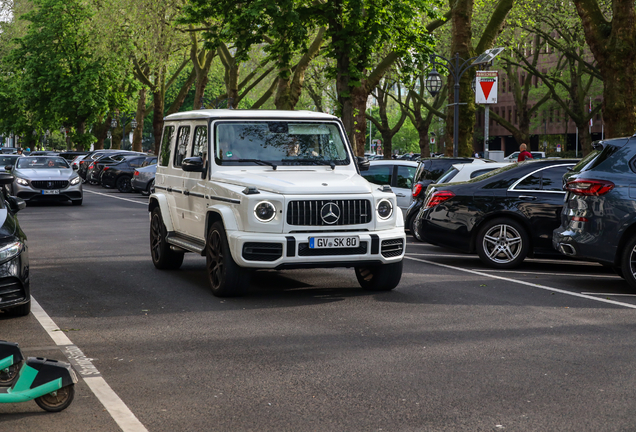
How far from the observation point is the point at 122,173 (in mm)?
38469

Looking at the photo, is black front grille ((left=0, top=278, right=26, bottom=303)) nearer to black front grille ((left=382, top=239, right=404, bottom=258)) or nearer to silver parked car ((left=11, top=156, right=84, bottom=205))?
black front grille ((left=382, top=239, right=404, bottom=258))

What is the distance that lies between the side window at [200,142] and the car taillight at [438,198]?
3.79m

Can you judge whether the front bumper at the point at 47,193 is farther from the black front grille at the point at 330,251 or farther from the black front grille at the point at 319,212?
the black front grille at the point at 330,251

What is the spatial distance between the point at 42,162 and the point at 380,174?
1441 cm

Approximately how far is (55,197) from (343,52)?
10.6 meters

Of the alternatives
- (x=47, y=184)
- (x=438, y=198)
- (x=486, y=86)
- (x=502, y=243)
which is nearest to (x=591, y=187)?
(x=502, y=243)

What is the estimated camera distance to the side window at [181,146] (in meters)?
11.0

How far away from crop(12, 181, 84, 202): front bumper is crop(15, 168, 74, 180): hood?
35cm

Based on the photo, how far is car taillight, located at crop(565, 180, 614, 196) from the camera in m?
9.79

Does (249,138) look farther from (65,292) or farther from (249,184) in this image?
(65,292)

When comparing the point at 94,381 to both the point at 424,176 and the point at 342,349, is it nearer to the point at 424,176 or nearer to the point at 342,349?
the point at 342,349

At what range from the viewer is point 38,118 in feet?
200

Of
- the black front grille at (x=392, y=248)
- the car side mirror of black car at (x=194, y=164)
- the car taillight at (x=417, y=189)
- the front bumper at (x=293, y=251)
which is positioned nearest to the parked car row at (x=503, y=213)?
the black front grille at (x=392, y=248)

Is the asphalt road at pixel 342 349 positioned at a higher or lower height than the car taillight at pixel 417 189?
lower
